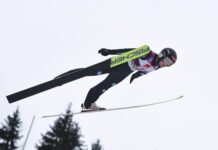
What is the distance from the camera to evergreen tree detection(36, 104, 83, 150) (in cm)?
2055

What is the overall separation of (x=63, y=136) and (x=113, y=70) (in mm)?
15493

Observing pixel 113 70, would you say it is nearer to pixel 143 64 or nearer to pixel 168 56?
pixel 143 64

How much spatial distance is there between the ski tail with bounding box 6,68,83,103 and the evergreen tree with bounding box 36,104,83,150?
14037 millimetres

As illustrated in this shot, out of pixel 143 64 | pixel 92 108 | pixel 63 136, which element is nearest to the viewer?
pixel 143 64

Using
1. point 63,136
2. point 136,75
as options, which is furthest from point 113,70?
point 63,136

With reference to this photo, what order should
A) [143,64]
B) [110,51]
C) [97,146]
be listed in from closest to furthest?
[143,64] < [110,51] < [97,146]

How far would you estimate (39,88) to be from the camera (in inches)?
263

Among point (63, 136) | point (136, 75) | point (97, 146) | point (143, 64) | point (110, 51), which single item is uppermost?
point (97, 146)

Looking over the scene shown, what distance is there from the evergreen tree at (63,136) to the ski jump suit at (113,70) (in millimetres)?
14405

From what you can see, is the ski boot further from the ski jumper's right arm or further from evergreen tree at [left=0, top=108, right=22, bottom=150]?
evergreen tree at [left=0, top=108, right=22, bottom=150]

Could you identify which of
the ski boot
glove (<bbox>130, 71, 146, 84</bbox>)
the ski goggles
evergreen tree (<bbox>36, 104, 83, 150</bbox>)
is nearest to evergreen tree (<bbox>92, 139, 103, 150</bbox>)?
evergreen tree (<bbox>36, 104, 83, 150</bbox>)

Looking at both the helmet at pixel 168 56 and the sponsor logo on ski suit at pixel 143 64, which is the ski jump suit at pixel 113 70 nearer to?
the sponsor logo on ski suit at pixel 143 64

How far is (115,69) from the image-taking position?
6656 millimetres

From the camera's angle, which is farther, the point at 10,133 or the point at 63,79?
the point at 10,133
